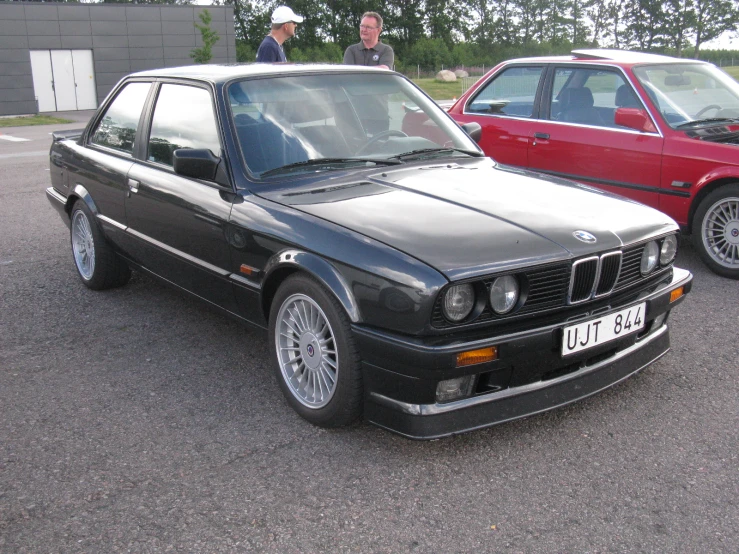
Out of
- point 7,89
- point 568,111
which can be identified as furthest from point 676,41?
point 568,111

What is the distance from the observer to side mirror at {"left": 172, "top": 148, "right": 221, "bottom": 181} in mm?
3760

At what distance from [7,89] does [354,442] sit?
30.0 metres

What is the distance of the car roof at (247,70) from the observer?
4145 millimetres

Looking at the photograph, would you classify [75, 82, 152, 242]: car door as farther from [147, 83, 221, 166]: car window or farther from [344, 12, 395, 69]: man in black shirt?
[344, 12, 395, 69]: man in black shirt

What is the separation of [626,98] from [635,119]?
1.19ft

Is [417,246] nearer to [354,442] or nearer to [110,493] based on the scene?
[354,442]

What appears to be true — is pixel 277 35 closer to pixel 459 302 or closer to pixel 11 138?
pixel 459 302

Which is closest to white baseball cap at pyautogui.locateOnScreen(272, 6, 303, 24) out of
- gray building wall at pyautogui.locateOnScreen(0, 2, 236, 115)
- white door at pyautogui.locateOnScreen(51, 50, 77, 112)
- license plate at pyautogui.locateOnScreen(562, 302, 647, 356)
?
license plate at pyautogui.locateOnScreen(562, 302, 647, 356)

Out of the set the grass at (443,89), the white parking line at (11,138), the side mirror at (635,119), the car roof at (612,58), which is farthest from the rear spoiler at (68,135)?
the grass at (443,89)

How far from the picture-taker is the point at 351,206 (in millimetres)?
3404

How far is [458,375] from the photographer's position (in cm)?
290

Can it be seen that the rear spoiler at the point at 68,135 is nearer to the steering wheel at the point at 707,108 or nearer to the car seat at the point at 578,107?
the car seat at the point at 578,107

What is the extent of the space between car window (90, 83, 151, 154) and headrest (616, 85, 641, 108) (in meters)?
3.63

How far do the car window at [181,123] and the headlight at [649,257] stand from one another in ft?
6.84
